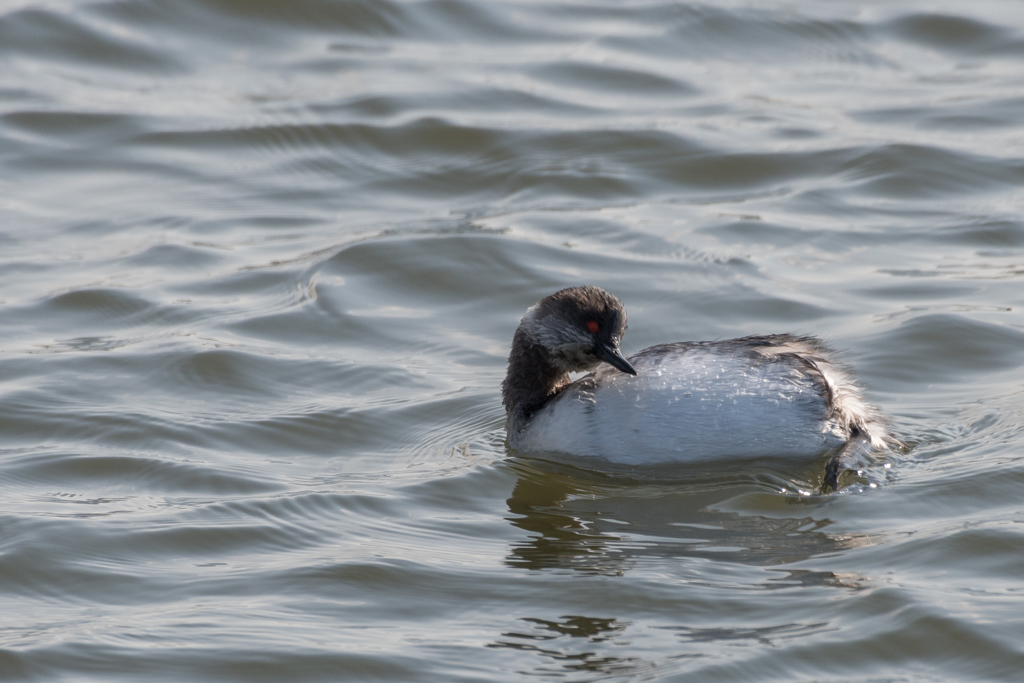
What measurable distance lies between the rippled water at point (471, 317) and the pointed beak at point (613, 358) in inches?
21.2

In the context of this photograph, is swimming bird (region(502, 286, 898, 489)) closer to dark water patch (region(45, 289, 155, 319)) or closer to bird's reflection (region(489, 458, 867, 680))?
bird's reflection (region(489, 458, 867, 680))

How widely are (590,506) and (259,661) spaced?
1925mm

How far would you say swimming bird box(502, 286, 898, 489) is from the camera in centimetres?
660

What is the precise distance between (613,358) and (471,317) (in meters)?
2.45

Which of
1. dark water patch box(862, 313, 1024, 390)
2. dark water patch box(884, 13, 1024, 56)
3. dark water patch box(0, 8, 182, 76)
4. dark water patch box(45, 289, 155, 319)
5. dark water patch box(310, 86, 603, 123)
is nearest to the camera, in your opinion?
dark water patch box(862, 313, 1024, 390)

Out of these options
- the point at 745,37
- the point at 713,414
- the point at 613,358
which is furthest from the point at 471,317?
the point at 745,37

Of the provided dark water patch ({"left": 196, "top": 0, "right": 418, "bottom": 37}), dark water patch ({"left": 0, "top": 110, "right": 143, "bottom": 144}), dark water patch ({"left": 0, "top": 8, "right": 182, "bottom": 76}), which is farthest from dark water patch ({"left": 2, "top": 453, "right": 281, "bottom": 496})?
dark water patch ({"left": 196, "top": 0, "right": 418, "bottom": 37})

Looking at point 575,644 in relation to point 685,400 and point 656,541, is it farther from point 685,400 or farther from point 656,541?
point 685,400

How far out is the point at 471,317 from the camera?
9.24 meters

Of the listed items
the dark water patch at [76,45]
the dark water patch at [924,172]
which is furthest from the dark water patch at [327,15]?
the dark water patch at [924,172]

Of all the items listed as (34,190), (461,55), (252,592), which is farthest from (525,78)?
(252,592)

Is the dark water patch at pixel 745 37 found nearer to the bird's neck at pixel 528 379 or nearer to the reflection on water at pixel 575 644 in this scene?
the bird's neck at pixel 528 379

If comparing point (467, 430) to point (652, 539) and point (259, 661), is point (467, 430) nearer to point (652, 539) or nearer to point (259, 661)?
point (652, 539)

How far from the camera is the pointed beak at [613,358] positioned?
6816 millimetres
